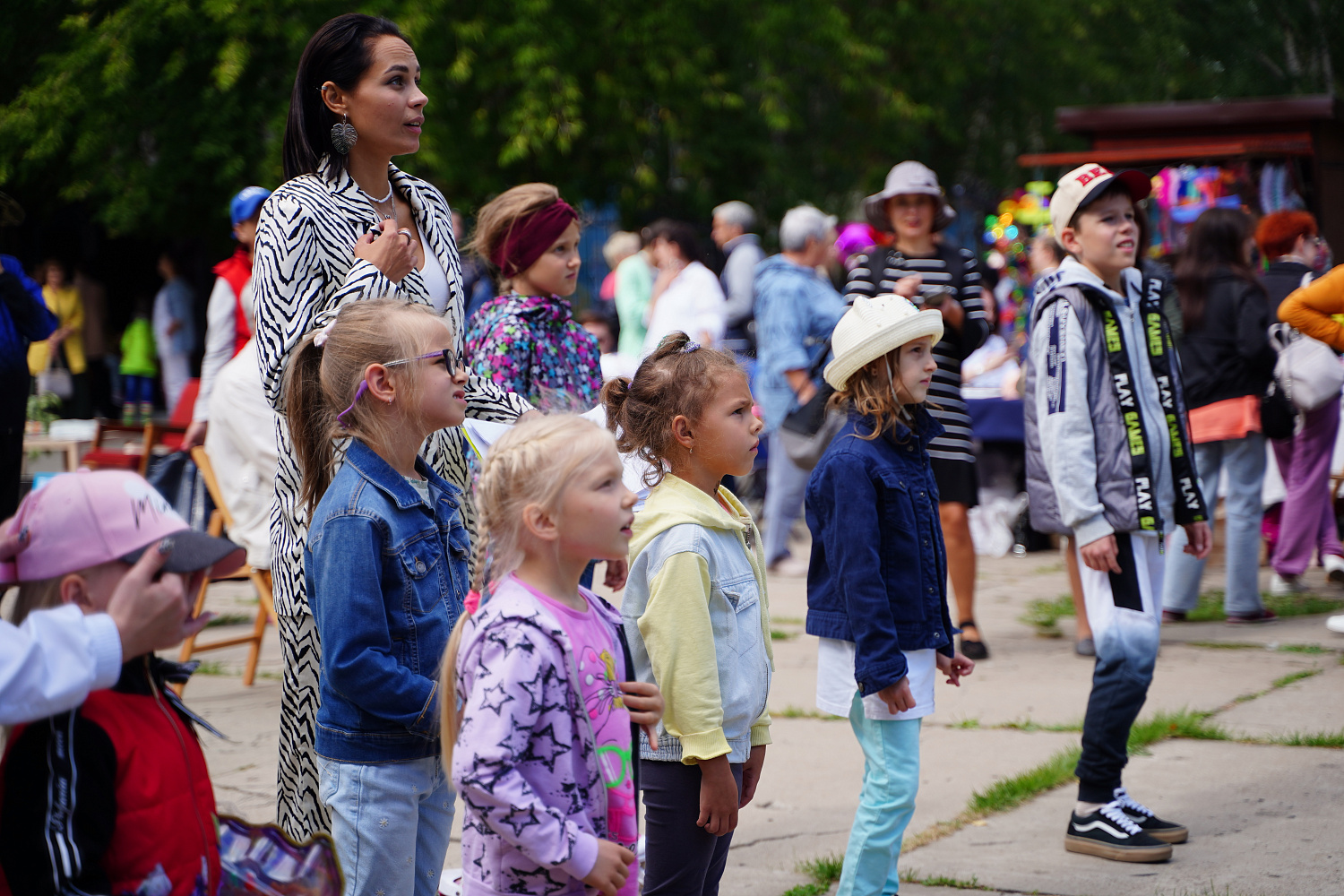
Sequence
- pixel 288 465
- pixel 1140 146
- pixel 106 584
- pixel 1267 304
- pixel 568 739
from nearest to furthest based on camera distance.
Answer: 1. pixel 106 584
2. pixel 568 739
3. pixel 288 465
4. pixel 1267 304
5. pixel 1140 146

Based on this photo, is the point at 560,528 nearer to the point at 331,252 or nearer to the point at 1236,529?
the point at 331,252

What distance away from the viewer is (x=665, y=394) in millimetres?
2982

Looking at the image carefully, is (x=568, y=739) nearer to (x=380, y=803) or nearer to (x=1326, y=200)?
(x=380, y=803)


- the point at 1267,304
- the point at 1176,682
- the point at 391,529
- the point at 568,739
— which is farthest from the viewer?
the point at 1267,304

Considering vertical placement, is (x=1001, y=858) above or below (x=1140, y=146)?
below

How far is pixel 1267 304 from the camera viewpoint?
283 inches

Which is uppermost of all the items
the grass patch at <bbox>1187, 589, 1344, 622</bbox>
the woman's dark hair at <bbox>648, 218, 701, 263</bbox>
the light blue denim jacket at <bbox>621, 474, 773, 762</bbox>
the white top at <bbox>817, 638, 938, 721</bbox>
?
the woman's dark hair at <bbox>648, 218, 701, 263</bbox>

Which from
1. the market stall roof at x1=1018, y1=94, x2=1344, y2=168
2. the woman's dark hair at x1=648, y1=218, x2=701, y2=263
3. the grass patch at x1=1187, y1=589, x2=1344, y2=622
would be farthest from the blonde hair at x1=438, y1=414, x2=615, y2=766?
the market stall roof at x1=1018, y1=94, x2=1344, y2=168

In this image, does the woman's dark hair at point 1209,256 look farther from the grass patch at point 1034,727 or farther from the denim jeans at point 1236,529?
the grass patch at point 1034,727

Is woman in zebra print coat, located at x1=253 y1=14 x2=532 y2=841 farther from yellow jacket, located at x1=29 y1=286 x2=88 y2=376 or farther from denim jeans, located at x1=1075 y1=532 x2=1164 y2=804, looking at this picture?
yellow jacket, located at x1=29 y1=286 x2=88 y2=376

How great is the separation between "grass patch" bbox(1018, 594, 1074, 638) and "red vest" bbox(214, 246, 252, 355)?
4371 millimetres

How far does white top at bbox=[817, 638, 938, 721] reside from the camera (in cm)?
338

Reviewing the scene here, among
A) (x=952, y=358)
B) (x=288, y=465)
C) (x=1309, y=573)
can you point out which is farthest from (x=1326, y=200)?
(x=288, y=465)

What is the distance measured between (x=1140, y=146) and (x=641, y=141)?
7.47 metres
